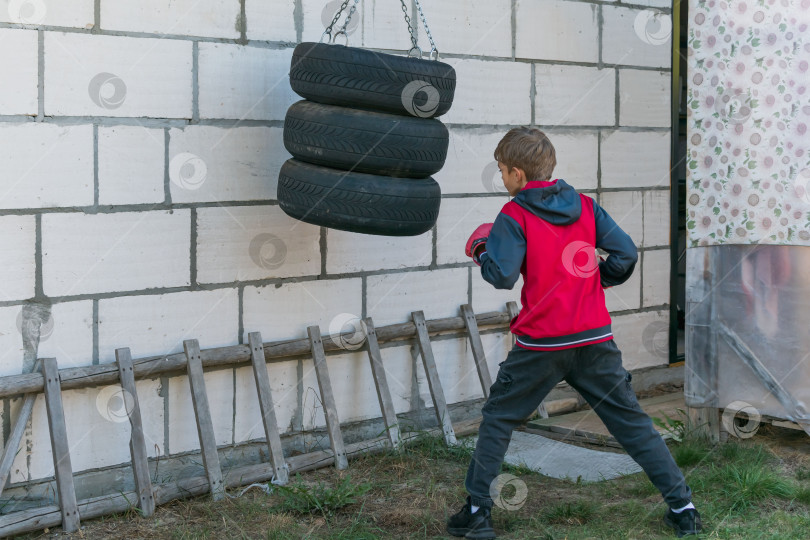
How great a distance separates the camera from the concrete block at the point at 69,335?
3.90 m

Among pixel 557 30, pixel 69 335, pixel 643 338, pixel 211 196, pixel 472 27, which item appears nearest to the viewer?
pixel 69 335

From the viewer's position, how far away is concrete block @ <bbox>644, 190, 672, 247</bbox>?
20.0 ft

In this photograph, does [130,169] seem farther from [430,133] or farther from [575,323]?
[575,323]

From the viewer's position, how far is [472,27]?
514 cm

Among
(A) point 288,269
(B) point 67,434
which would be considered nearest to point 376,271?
(A) point 288,269

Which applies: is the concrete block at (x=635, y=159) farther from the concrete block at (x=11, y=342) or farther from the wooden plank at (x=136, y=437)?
the concrete block at (x=11, y=342)

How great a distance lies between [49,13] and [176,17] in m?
0.55

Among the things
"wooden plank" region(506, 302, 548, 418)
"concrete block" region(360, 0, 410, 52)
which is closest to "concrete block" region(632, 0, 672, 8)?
"concrete block" region(360, 0, 410, 52)

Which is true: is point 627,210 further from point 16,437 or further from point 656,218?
point 16,437

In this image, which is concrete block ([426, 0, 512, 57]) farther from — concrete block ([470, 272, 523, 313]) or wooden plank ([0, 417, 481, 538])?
wooden plank ([0, 417, 481, 538])

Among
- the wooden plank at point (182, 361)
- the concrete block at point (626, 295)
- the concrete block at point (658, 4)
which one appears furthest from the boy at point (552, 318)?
the concrete block at point (658, 4)

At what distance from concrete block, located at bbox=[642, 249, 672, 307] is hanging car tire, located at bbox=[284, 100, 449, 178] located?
8.25 feet

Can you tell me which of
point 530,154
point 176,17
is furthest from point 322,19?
point 530,154

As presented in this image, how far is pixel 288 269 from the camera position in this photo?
4.57 meters
